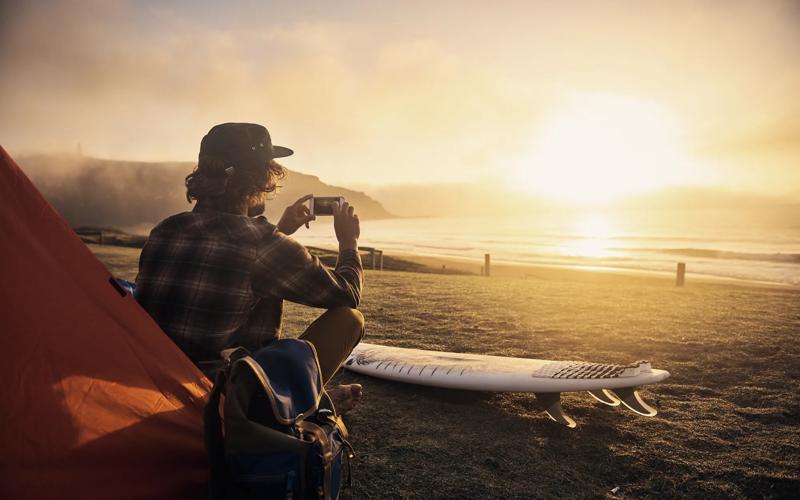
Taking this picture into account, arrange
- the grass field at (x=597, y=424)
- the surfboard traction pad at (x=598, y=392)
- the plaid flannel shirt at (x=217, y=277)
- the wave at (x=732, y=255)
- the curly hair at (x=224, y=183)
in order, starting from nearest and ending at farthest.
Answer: the plaid flannel shirt at (x=217, y=277), the curly hair at (x=224, y=183), the grass field at (x=597, y=424), the surfboard traction pad at (x=598, y=392), the wave at (x=732, y=255)

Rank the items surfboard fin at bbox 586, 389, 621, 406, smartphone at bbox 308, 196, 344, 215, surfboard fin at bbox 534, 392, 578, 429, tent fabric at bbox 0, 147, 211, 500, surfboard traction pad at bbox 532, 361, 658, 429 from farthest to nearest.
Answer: surfboard fin at bbox 586, 389, 621, 406
surfboard traction pad at bbox 532, 361, 658, 429
surfboard fin at bbox 534, 392, 578, 429
smartphone at bbox 308, 196, 344, 215
tent fabric at bbox 0, 147, 211, 500

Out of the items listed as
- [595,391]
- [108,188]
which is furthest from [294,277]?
[108,188]

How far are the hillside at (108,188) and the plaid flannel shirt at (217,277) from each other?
86.5 meters

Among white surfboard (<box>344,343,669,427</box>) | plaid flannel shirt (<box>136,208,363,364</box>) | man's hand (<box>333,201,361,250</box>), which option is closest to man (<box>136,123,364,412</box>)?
plaid flannel shirt (<box>136,208,363,364</box>)

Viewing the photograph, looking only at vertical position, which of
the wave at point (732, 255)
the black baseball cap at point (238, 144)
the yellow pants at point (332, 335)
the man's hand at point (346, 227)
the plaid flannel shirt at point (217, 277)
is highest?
the wave at point (732, 255)

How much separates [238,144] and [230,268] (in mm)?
612

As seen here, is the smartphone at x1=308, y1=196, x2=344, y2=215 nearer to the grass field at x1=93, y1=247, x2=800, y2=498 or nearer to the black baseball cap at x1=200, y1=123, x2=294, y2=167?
the black baseball cap at x1=200, y1=123, x2=294, y2=167

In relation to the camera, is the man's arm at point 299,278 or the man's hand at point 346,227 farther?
the man's hand at point 346,227

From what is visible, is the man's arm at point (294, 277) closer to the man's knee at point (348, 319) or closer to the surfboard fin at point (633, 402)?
the man's knee at point (348, 319)

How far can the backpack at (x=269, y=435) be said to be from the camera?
4.91 feet

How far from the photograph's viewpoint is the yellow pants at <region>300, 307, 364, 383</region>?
91.9 inches

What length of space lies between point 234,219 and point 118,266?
1093cm

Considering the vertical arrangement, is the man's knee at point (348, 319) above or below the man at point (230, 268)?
below

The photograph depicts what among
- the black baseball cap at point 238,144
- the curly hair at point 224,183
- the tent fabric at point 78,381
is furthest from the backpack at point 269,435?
the black baseball cap at point 238,144
